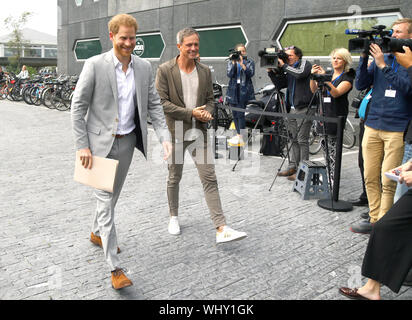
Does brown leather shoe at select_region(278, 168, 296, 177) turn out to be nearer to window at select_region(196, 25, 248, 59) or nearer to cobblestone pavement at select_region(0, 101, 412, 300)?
cobblestone pavement at select_region(0, 101, 412, 300)

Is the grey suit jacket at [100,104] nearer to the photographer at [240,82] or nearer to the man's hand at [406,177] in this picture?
the man's hand at [406,177]

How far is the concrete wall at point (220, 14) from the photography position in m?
11.2

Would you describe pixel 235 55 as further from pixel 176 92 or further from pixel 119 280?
pixel 119 280

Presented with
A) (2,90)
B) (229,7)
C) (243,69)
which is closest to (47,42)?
(2,90)

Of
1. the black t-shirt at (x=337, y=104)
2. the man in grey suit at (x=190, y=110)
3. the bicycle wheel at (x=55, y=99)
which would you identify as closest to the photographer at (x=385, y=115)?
the black t-shirt at (x=337, y=104)

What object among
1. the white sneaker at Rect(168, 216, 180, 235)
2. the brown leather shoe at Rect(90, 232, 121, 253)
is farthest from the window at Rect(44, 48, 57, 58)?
the brown leather shoe at Rect(90, 232, 121, 253)

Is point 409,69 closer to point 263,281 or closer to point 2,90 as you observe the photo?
point 263,281

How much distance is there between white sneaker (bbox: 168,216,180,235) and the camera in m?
4.25

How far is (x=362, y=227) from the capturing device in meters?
4.38

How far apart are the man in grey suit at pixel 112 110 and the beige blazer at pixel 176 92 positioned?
2.14ft

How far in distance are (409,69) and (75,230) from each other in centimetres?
346

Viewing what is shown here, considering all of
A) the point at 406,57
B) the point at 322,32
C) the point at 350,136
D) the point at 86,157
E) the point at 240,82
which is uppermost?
the point at 322,32

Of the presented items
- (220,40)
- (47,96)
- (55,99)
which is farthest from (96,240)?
(47,96)

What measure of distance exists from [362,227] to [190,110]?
217 cm
